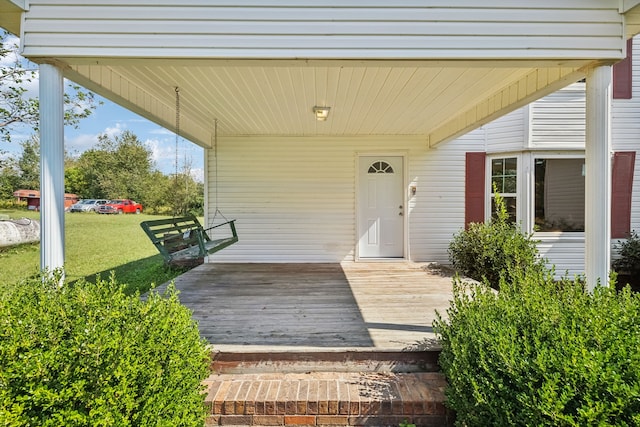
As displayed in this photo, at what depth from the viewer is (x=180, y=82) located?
355cm

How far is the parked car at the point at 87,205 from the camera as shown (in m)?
7.76

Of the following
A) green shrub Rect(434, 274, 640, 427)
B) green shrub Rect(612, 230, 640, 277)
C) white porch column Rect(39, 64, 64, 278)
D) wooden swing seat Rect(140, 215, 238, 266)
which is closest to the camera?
green shrub Rect(434, 274, 640, 427)

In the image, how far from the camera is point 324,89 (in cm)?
373

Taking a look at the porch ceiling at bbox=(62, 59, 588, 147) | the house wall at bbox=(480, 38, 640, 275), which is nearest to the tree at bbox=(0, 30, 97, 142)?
the porch ceiling at bbox=(62, 59, 588, 147)

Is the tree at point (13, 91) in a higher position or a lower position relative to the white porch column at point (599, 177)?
higher

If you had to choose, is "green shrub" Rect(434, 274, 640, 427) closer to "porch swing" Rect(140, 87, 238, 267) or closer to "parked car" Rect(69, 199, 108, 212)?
"porch swing" Rect(140, 87, 238, 267)

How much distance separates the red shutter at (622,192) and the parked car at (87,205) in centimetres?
1128

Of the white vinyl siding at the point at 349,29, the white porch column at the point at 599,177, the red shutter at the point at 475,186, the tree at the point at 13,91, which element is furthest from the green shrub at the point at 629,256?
the tree at the point at 13,91

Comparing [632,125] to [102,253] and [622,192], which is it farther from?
[102,253]

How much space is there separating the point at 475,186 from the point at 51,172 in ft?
20.5

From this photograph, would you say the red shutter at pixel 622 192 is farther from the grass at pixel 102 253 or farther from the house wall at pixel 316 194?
the grass at pixel 102 253

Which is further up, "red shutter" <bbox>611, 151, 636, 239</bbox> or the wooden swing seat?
"red shutter" <bbox>611, 151, 636, 239</bbox>

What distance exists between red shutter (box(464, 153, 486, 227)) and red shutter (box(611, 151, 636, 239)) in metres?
2.21

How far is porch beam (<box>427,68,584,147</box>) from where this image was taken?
9.56 ft
